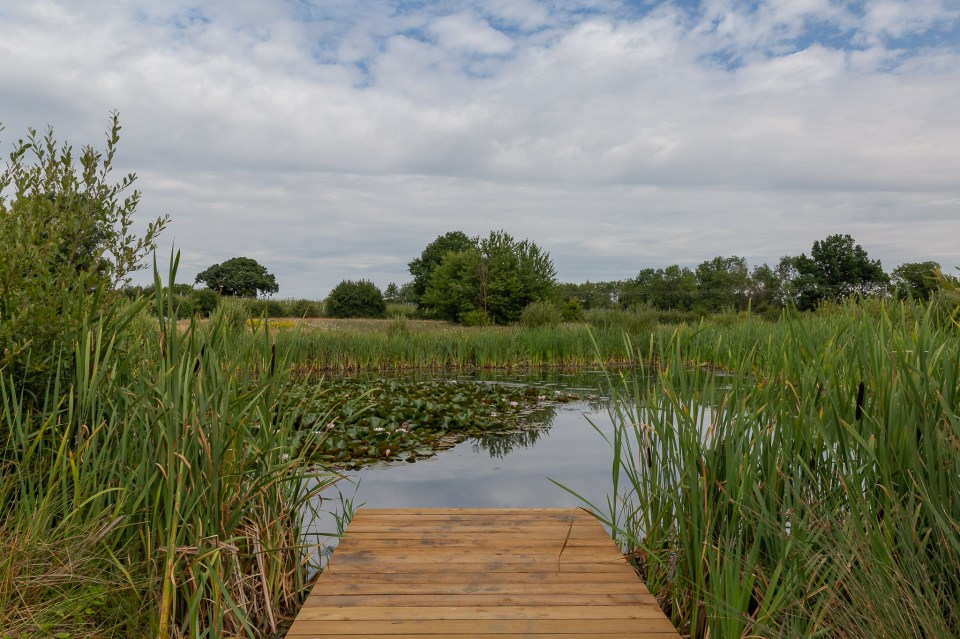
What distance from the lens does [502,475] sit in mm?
5770

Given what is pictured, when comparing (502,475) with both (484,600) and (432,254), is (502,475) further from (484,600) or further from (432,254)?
(432,254)

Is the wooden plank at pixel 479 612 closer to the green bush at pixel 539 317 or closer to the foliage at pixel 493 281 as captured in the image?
the green bush at pixel 539 317

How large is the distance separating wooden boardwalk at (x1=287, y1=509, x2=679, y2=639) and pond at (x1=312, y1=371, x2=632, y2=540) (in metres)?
0.56

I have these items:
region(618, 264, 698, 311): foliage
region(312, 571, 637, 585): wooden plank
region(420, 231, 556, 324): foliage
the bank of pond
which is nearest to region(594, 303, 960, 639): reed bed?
the bank of pond

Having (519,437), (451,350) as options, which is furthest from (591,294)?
(519,437)

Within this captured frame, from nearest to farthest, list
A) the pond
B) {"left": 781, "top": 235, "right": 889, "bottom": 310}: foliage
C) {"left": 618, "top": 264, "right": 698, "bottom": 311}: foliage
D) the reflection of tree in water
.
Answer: the pond
the reflection of tree in water
{"left": 781, "top": 235, "right": 889, "bottom": 310}: foliage
{"left": 618, "top": 264, "right": 698, "bottom": 311}: foliage

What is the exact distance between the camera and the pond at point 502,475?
4.96 meters

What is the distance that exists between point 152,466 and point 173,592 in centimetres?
46

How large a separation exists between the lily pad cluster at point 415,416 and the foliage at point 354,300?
2099 centimetres

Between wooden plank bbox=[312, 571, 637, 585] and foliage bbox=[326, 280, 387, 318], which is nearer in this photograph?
wooden plank bbox=[312, 571, 637, 585]

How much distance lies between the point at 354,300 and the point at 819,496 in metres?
29.6

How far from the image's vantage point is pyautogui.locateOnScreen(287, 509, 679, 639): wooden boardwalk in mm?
2402

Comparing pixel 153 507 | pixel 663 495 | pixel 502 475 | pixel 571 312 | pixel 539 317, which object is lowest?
pixel 502 475

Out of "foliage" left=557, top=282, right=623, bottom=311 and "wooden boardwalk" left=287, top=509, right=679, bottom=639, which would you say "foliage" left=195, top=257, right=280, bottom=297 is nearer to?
"foliage" left=557, top=282, right=623, bottom=311
